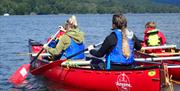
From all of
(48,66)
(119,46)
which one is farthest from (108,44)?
(48,66)

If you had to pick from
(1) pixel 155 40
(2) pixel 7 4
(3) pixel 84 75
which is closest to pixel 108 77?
(3) pixel 84 75

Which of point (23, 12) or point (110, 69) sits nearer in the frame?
point (110, 69)

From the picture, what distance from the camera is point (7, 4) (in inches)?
6314

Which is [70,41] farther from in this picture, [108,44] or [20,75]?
[20,75]

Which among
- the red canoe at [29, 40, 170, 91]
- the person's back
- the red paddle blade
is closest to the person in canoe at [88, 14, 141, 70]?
the red canoe at [29, 40, 170, 91]

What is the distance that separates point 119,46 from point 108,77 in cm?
108

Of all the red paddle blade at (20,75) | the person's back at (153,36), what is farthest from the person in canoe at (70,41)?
the person's back at (153,36)

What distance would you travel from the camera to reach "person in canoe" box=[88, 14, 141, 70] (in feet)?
39.5

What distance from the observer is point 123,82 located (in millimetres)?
12570

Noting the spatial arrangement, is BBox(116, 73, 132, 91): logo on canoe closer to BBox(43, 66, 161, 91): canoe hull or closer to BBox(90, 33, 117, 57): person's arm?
BBox(43, 66, 161, 91): canoe hull

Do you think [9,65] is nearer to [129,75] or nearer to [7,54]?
[7,54]

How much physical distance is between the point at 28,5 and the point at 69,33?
158 m

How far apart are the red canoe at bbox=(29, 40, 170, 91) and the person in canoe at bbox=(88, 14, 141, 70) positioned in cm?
28

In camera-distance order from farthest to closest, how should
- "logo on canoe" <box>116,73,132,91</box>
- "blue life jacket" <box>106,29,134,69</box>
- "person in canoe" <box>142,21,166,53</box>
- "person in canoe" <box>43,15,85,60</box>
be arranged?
"person in canoe" <box>142,21,166,53</box>, "person in canoe" <box>43,15,85,60</box>, "logo on canoe" <box>116,73,132,91</box>, "blue life jacket" <box>106,29,134,69</box>
